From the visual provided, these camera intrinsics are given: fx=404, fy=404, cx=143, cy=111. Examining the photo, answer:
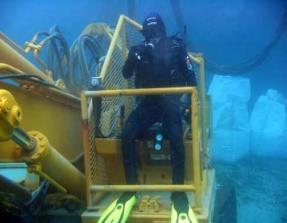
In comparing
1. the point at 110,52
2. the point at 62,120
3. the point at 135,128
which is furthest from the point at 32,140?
the point at 110,52

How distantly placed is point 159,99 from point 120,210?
980 mm

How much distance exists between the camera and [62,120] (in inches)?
123

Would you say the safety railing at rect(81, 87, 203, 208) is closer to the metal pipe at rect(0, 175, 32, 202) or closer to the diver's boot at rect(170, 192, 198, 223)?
the diver's boot at rect(170, 192, 198, 223)

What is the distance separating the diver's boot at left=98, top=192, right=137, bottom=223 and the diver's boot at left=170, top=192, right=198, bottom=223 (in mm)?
311

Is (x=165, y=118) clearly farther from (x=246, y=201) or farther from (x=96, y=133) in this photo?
(x=246, y=201)

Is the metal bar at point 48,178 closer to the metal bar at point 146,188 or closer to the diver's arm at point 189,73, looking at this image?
the metal bar at point 146,188

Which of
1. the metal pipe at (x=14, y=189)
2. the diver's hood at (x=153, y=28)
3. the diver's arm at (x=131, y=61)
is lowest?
the metal pipe at (x=14, y=189)

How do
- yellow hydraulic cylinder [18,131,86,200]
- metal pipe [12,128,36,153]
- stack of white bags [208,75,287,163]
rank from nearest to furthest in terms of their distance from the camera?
metal pipe [12,128,36,153]
yellow hydraulic cylinder [18,131,86,200]
stack of white bags [208,75,287,163]

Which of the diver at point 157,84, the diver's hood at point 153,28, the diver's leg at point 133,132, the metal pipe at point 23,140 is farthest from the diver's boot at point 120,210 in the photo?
the diver's hood at point 153,28

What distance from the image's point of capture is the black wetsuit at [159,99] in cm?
318

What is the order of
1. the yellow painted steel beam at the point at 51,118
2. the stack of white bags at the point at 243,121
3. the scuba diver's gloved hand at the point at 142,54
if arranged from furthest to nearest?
the stack of white bags at the point at 243,121 < the scuba diver's gloved hand at the point at 142,54 < the yellow painted steel beam at the point at 51,118

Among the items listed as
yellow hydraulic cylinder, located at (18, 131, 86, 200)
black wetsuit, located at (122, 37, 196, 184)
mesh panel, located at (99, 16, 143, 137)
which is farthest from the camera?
mesh panel, located at (99, 16, 143, 137)

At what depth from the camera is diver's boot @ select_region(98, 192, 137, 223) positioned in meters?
2.77

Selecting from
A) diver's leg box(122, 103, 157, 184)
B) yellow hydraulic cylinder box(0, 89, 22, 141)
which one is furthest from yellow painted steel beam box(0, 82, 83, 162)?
diver's leg box(122, 103, 157, 184)
